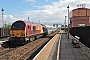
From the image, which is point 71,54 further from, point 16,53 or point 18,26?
point 18,26

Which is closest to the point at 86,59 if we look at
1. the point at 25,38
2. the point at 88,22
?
the point at 25,38

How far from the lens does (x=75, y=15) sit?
267ft

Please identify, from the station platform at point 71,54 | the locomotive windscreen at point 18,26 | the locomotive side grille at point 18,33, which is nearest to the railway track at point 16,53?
the locomotive side grille at point 18,33

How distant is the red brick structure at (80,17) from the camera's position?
7850cm

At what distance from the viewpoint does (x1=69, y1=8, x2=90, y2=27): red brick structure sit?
258 ft

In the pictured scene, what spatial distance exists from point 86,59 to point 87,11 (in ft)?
237

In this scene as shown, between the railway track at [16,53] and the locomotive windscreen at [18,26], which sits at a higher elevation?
the locomotive windscreen at [18,26]

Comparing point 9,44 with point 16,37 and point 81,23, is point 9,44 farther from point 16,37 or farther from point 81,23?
point 81,23

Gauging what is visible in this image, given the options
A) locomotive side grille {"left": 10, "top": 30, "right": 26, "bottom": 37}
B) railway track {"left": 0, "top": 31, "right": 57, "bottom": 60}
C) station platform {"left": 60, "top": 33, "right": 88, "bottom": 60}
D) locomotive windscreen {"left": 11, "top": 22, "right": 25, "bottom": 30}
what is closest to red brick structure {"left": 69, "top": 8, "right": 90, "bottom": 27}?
locomotive windscreen {"left": 11, "top": 22, "right": 25, "bottom": 30}

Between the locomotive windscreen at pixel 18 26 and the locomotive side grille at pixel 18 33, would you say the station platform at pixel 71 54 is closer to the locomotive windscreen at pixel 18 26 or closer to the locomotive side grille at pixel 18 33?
the locomotive side grille at pixel 18 33

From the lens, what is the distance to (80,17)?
79875 millimetres

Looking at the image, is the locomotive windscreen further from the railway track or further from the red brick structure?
the red brick structure

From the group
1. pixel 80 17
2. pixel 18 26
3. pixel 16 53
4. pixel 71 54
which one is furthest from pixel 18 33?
pixel 80 17

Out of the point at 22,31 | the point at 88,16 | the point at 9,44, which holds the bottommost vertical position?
the point at 9,44
